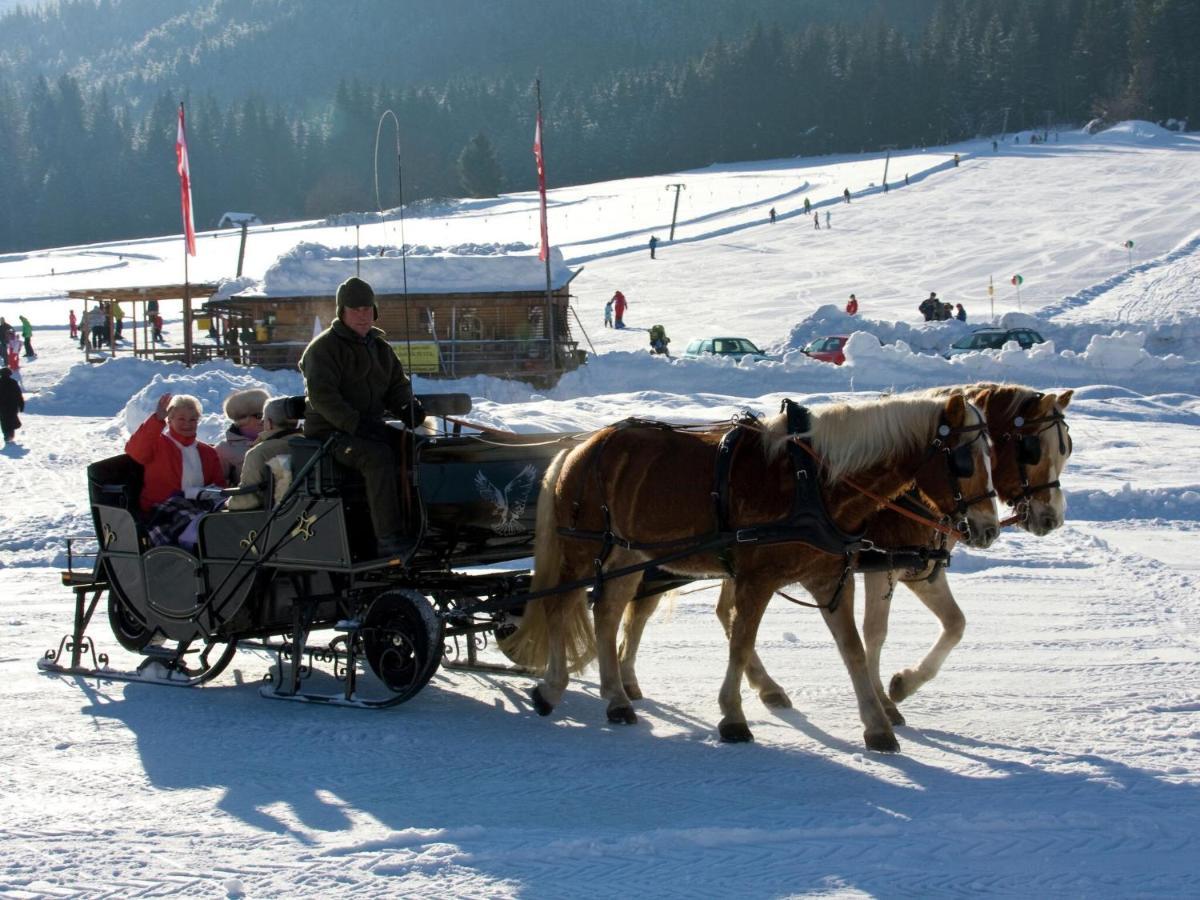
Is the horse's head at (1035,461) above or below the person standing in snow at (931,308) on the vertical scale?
below

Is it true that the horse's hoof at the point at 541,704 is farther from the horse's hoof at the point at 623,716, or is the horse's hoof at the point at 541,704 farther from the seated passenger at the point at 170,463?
the seated passenger at the point at 170,463

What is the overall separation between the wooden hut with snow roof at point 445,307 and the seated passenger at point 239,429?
23.0m

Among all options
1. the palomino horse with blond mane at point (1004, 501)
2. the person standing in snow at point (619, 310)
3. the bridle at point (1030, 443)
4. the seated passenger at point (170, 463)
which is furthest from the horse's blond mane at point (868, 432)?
the person standing in snow at point (619, 310)

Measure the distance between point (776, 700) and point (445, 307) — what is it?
87.6 ft

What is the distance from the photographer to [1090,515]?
13117mm

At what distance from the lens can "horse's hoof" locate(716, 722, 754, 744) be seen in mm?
6625

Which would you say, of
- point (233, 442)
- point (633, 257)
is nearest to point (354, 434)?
point (233, 442)

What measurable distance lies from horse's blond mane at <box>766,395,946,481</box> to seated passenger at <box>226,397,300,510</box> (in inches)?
112

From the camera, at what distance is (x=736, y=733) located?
21.7 ft

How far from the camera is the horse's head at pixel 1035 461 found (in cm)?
716

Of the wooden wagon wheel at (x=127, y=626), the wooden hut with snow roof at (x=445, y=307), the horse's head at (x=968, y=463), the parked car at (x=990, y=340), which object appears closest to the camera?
the horse's head at (x=968, y=463)

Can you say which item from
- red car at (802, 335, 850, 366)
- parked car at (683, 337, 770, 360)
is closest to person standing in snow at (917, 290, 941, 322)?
red car at (802, 335, 850, 366)

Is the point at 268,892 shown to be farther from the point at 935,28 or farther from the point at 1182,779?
the point at 935,28

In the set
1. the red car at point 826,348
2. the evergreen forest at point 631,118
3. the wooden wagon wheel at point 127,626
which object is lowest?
the wooden wagon wheel at point 127,626
